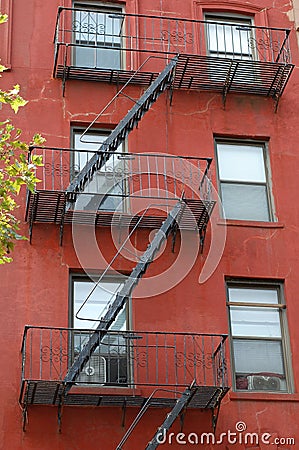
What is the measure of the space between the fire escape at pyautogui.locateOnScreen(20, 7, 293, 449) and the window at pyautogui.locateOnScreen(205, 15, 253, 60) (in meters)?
0.10

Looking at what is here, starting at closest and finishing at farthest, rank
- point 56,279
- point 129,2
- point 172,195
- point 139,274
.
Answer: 1. point 139,274
2. point 56,279
3. point 172,195
4. point 129,2

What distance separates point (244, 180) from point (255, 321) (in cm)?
324

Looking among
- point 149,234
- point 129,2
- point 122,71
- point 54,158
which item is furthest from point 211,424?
point 129,2

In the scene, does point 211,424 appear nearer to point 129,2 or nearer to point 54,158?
point 54,158

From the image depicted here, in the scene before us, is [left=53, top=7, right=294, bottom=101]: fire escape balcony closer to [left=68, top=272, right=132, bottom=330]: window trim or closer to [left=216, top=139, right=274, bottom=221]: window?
[left=216, top=139, right=274, bottom=221]: window

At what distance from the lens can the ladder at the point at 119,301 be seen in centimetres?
1505

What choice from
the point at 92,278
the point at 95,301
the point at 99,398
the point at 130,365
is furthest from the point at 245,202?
the point at 99,398

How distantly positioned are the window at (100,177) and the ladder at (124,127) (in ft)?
1.13

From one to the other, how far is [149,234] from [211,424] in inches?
154

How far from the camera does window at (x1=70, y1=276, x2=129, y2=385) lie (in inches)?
642

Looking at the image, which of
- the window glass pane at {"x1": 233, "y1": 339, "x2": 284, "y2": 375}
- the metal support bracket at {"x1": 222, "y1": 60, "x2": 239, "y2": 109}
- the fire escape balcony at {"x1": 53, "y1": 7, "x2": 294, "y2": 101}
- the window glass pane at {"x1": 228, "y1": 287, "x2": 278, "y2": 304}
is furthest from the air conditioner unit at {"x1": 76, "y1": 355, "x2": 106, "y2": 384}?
the metal support bracket at {"x1": 222, "y1": 60, "x2": 239, "y2": 109}

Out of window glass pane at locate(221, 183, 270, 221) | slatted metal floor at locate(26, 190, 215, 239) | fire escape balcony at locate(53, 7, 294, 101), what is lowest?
slatted metal floor at locate(26, 190, 215, 239)

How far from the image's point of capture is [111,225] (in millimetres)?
17516

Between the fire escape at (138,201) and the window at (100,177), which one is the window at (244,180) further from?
the window at (100,177)
